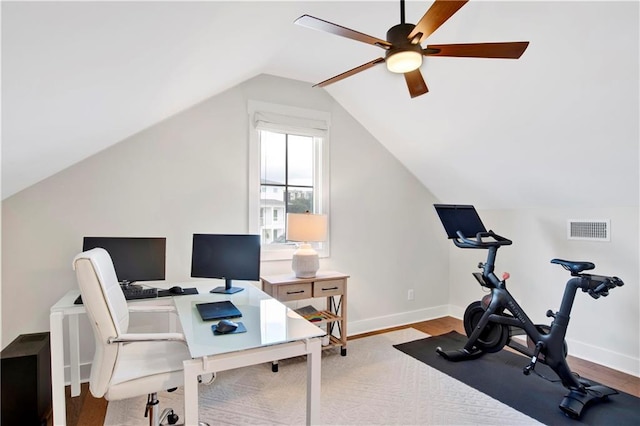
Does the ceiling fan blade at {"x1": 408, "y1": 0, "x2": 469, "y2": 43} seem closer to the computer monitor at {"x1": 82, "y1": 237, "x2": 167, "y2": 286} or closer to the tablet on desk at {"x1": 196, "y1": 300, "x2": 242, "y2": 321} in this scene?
the tablet on desk at {"x1": 196, "y1": 300, "x2": 242, "y2": 321}

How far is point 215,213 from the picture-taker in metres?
3.07

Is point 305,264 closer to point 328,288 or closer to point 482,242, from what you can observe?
point 328,288

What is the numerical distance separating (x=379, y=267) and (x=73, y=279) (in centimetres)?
289

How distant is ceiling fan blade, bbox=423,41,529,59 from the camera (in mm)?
1551

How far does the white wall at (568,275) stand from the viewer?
2816 mm

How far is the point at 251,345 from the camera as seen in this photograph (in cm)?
150

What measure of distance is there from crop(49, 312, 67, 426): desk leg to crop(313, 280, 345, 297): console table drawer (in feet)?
5.96

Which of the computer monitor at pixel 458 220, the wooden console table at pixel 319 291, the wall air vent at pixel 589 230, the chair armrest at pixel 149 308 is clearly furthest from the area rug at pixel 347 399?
the wall air vent at pixel 589 230

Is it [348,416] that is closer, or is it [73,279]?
[348,416]

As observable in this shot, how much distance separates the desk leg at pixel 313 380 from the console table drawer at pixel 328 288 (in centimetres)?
139

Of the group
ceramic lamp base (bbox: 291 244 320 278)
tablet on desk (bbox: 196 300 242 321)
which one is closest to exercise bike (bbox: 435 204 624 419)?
ceramic lamp base (bbox: 291 244 320 278)

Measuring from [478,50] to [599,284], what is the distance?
187 centimetres

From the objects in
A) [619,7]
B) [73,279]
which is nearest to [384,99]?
[619,7]

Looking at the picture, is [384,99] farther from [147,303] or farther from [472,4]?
[147,303]
